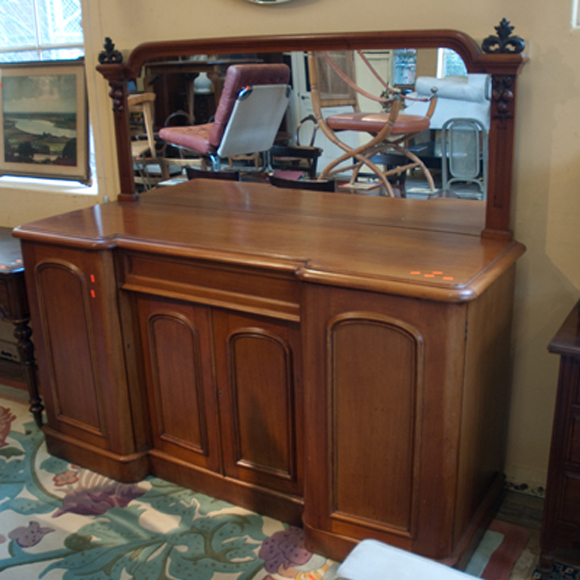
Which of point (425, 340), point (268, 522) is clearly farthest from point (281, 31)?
point (268, 522)

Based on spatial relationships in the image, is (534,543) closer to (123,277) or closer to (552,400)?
(552,400)

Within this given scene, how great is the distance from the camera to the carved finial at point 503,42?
1747 millimetres

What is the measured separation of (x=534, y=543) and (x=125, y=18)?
2362 mm

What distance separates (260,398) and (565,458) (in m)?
0.89

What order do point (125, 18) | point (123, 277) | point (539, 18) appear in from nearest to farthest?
point (539, 18)
point (123, 277)
point (125, 18)

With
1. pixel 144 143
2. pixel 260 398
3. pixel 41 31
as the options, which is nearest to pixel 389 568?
pixel 260 398

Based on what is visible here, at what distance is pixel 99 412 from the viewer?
7.60 feet

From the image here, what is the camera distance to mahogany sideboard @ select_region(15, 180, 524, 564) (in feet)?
5.46

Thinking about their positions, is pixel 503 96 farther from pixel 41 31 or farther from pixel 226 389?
pixel 41 31

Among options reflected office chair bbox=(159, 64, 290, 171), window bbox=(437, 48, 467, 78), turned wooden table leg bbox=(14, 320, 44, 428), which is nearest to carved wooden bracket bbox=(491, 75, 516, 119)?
window bbox=(437, 48, 467, 78)

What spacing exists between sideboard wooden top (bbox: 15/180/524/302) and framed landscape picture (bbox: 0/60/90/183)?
656 mm

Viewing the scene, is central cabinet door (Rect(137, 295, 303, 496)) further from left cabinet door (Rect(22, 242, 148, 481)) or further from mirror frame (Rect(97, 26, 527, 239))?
mirror frame (Rect(97, 26, 527, 239))

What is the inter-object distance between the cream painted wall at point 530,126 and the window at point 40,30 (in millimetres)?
776

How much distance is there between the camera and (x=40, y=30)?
10.2 feet
